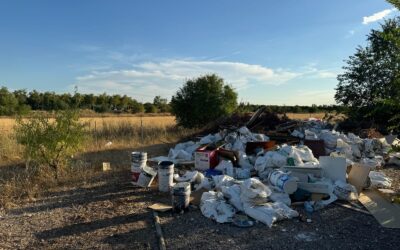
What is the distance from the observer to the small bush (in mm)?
8542

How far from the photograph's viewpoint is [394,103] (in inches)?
161

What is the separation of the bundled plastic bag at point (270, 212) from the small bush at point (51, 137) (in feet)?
15.4

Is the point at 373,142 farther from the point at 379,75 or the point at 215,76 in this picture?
the point at 215,76

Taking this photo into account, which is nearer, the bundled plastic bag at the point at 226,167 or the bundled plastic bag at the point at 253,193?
the bundled plastic bag at the point at 253,193

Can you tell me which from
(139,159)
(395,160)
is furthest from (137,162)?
(395,160)

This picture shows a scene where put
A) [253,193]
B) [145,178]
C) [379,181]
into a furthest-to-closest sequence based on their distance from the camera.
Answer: [145,178] < [379,181] < [253,193]

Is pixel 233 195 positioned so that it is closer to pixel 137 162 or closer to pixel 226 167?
pixel 226 167

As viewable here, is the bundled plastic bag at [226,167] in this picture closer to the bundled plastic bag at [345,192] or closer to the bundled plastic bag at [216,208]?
the bundled plastic bag at [216,208]

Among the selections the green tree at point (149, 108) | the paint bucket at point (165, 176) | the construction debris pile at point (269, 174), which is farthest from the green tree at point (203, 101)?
the green tree at point (149, 108)

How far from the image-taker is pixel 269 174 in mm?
7766

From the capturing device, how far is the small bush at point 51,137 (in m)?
8.54

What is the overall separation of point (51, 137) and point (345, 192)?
6.37 m

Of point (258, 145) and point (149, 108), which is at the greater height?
point (149, 108)

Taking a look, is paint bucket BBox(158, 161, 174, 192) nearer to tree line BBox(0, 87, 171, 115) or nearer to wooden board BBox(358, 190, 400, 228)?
wooden board BBox(358, 190, 400, 228)
